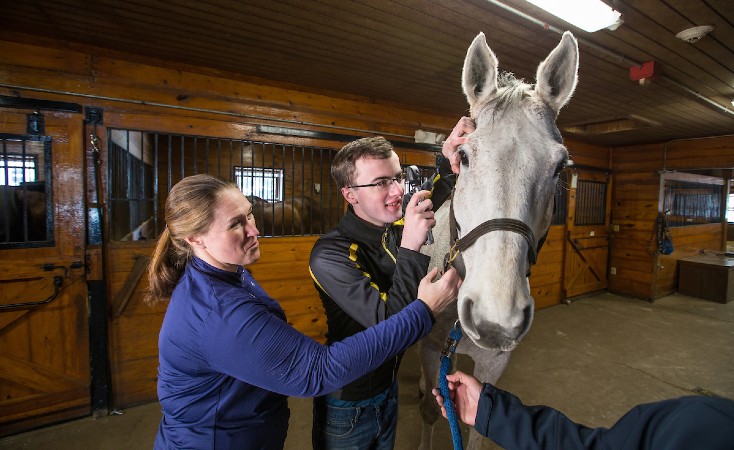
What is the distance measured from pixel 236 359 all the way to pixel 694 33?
11.9ft

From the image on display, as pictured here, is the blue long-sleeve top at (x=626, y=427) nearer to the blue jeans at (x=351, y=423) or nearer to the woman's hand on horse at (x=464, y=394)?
the woman's hand on horse at (x=464, y=394)

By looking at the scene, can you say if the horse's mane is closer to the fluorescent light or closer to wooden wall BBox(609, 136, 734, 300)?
the fluorescent light

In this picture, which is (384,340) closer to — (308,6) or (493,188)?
(493,188)

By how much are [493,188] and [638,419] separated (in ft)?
2.07

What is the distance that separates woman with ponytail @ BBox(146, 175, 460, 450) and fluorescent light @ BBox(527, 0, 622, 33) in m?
1.91

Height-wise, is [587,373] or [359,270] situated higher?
[359,270]

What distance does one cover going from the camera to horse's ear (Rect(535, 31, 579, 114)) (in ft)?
3.73

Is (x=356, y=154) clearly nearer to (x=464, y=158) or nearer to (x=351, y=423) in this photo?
(x=464, y=158)

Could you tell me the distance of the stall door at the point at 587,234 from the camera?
6.23 meters

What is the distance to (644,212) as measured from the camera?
21.4ft

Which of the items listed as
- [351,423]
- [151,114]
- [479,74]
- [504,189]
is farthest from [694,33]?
[151,114]

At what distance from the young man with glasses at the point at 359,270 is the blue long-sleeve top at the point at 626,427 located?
464mm

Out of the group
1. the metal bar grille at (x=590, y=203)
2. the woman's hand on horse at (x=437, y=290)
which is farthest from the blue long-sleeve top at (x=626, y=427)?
the metal bar grille at (x=590, y=203)

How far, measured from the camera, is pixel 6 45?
2.38m
